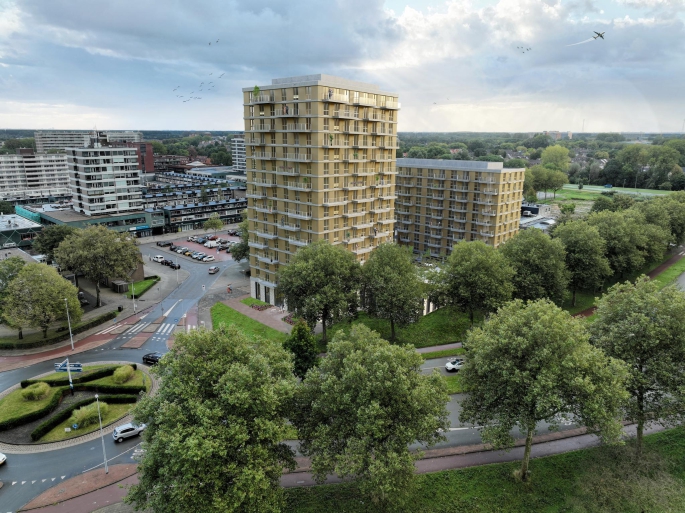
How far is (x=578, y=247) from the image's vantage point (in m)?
61.7

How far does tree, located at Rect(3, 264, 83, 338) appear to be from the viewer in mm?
51938

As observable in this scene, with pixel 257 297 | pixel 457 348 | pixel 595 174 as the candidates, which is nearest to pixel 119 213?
pixel 257 297

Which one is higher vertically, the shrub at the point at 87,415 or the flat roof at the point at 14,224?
the flat roof at the point at 14,224

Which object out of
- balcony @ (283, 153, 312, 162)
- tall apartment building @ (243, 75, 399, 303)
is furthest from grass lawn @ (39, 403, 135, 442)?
balcony @ (283, 153, 312, 162)

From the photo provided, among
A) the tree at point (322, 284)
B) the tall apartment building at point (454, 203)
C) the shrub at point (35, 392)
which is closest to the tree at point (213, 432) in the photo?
the tree at point (322, 284)

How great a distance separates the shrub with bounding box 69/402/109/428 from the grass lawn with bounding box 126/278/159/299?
117 ft

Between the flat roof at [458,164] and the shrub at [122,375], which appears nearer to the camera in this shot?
the shrub at [122,375]

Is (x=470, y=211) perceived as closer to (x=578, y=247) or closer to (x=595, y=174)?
(x=578, y=247)

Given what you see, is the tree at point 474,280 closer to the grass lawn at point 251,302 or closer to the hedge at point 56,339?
the grass lawn at point 251,302

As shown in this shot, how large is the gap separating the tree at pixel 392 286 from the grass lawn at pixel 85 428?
2759 centimetres

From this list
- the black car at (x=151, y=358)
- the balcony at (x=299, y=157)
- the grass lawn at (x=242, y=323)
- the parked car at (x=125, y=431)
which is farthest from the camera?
the balcony at (x=299, y=157)

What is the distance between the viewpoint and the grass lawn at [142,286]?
74.1m

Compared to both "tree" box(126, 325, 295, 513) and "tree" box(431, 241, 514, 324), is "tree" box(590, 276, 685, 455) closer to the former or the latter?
"tree" box(431, 241, 514, 324)

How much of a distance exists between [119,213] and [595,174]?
7303 inches
